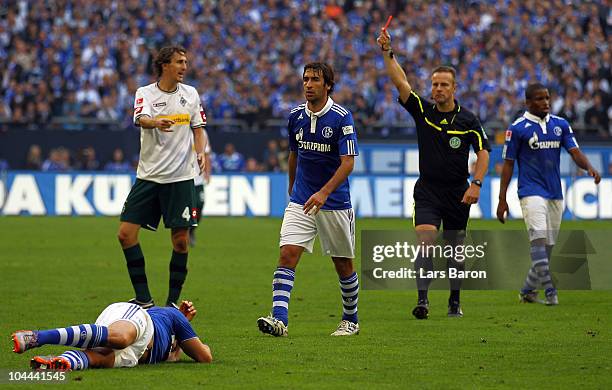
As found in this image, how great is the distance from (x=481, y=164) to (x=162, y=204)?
10.0 ft

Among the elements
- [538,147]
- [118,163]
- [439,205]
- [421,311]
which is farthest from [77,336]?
[118,163]

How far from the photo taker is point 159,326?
27.3 feet

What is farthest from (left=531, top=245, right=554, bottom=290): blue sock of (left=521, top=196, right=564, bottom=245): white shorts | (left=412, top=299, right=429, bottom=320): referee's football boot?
(left=412, top=299, right=429, bottom=320): referee's football boot

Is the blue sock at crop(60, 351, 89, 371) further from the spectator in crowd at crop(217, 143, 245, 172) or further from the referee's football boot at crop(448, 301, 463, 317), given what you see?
the spectator in crowd at crop(217, 143, 245, 172)

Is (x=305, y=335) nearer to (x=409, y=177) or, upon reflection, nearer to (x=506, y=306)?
(x=506, y=306)

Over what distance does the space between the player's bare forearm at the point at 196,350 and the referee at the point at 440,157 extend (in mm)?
3640

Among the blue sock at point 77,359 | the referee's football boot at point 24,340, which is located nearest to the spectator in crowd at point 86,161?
the blue sock at point 77,359

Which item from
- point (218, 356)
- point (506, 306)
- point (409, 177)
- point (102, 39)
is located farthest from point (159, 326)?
point (102, 39)

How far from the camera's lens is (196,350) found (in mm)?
8648

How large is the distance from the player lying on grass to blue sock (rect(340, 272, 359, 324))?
7.03 feet

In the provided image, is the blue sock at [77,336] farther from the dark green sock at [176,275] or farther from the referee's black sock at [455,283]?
the referee's black sock at [455,283]

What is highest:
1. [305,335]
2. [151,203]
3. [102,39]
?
[102,39]

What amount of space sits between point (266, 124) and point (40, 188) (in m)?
6.16

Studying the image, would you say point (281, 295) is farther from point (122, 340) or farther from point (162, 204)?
point (122, 340)
